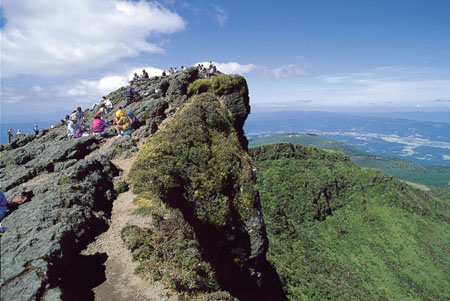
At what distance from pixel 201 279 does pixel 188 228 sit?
8.29 ft

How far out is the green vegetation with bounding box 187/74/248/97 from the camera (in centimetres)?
2445

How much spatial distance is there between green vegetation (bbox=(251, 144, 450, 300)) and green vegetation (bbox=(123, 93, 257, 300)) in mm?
20727

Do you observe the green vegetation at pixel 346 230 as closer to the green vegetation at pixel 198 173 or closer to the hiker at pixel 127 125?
the green vegetation at pixel 198 173

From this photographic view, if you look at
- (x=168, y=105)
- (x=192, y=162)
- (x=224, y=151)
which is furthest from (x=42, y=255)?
(x=168, y=105)

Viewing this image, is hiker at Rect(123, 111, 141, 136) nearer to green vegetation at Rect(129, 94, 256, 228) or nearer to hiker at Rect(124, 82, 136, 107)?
hiker at Rect(124, 82, 136, 107)

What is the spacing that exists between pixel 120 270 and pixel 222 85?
20053 millimetres

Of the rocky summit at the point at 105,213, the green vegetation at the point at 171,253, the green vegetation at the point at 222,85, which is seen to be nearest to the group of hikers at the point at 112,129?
the rocky summit at the point at 105,213

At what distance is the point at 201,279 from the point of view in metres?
8.78

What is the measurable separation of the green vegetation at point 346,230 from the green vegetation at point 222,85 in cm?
2422

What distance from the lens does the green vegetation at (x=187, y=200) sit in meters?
8.87

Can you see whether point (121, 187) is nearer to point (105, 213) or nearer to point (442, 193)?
point (105, 213)

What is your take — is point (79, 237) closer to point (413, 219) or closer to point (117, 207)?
point (117, 207)

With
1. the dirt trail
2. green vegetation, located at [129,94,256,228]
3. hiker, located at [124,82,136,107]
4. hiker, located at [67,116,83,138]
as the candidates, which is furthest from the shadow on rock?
hiker, located at [124,82,136,107]

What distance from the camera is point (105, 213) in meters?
11.8
